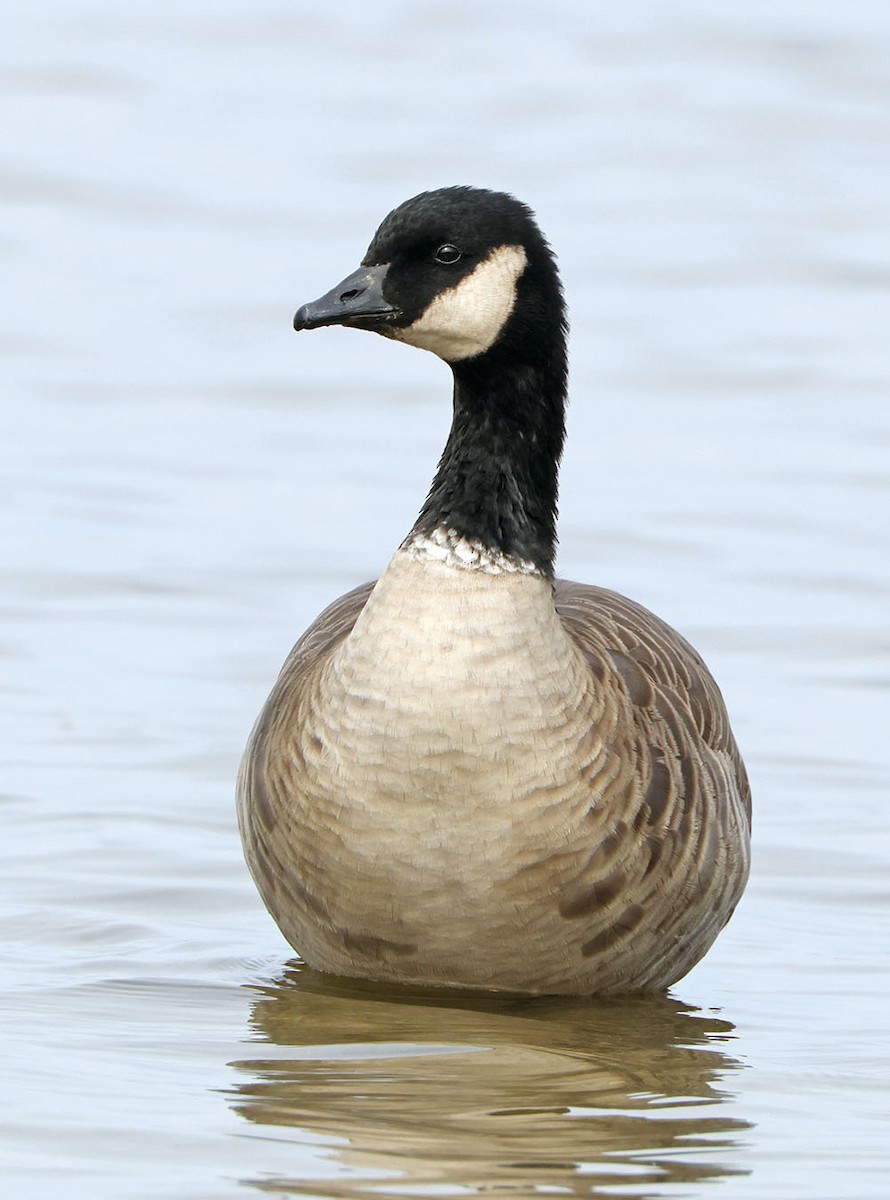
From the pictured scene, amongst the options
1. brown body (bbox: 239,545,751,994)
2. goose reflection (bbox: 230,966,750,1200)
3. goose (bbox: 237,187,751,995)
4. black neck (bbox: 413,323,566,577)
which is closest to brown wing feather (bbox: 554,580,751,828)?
goose (bbox: 237,187,751,995)

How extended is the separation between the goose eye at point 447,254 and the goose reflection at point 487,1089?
1.96m

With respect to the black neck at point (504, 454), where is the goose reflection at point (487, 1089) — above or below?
below

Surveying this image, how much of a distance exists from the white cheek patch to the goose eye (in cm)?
6

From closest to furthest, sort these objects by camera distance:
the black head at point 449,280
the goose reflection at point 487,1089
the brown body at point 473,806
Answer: the goose reflection at point 487,1089, the brown body at point 473,806, the black head at point 449,280

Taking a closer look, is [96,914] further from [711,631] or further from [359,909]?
[711,631]

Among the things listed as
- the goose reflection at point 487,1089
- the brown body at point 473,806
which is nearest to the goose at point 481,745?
the brown body at point 473,806

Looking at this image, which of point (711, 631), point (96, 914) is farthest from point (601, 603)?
point (711, 631)

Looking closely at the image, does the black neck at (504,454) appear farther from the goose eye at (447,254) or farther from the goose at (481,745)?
the goose eye at (447,254)

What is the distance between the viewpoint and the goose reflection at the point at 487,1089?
5676 mm

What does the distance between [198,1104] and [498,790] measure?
1117 millimetres

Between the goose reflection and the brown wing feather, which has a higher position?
the brown wing feather

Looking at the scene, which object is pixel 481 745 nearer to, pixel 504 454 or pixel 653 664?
Answer: pixel 504 454

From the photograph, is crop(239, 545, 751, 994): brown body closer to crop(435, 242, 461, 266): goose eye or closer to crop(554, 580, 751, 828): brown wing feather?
crop(554, 580, 751, 828): brown wing feather

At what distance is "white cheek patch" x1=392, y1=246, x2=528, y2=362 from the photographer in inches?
266
